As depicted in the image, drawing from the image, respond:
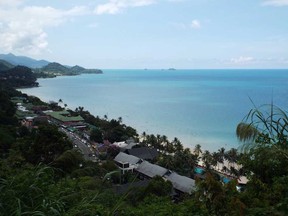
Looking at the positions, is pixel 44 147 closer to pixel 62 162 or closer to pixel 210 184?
pixel 62 162

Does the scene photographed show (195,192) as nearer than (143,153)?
Yes

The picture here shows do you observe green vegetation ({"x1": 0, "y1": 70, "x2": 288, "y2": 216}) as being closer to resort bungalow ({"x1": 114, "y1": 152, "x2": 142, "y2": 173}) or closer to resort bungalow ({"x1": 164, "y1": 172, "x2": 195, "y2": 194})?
resort bungalow ({"x1": 164, "y1": 172, "x2": 195, "y2": 194})

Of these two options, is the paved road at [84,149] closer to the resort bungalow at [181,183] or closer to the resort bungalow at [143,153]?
the resort bungalow at [143,153]

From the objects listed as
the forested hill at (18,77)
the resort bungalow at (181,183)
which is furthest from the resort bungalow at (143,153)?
the forested hill at (18,77)

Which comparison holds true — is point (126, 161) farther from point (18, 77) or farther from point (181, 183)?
point (18, 77)

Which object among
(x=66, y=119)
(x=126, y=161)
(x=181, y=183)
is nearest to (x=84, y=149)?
(x=126, y=161)

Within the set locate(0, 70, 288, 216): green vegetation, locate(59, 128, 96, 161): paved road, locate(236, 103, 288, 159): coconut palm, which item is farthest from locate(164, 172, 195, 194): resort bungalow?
locate(236, 103, 288, 159): coconut palm
